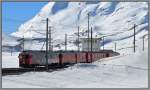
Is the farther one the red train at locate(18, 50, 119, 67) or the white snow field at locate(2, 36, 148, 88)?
the red train at locate(18, 50, 119, 67)

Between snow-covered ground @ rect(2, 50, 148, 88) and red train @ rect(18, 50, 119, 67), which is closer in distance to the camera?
snow-covered ground @ rect(2, 50, 148, 88)

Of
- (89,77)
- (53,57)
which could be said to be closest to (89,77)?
(89,77)

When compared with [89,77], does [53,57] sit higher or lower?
higher

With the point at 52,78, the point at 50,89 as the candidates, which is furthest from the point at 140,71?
the point at 50,89

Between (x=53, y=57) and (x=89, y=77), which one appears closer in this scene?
(x=89, y=77)

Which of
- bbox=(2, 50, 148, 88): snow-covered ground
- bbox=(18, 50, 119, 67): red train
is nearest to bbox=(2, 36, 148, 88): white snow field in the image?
bbox=(2, 50, 148, 88): snow-covered ground

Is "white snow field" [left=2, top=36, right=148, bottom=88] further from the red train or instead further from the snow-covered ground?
the red train

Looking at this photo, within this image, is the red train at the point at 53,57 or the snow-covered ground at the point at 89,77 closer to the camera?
the snow-covered ground at the point at 89,77

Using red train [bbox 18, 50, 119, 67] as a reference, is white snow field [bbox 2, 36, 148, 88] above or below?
below

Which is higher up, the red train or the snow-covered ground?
the red train

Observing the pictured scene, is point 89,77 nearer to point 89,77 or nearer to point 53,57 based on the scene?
point 89,77

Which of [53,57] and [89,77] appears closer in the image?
[89,77]

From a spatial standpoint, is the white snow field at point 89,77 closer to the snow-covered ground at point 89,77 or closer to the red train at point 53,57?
the snow-covered ground at point 89,77

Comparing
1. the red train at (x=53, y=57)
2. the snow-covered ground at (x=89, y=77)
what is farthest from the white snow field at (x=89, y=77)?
the red train at (x=53, y=57)
